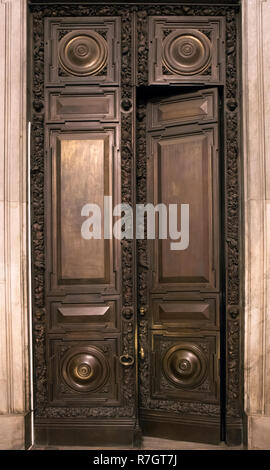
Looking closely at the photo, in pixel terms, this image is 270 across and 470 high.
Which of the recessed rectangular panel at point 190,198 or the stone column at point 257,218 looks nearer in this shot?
the stone column at point 257,218

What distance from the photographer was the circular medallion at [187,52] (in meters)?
4.14

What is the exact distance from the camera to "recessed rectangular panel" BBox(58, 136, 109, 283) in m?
4.15

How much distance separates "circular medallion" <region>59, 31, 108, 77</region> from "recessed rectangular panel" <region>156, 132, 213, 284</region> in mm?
1030

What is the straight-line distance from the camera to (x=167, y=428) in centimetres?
421

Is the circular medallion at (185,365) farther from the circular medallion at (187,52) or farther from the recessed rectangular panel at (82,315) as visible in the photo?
the circular medallion at (187,52)

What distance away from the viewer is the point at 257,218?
3.89 metres

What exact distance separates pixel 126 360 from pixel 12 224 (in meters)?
1.70

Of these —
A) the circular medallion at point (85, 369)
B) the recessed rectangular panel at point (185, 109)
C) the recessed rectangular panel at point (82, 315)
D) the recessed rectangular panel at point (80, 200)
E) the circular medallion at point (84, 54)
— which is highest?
the circular medallion at point (84, 54)

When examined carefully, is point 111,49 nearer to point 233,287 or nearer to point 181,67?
point 181,67

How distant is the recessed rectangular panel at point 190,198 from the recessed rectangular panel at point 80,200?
0.60 meters

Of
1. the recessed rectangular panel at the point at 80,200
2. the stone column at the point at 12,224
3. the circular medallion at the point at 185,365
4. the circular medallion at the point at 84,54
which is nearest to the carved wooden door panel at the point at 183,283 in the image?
the circular medallion at the point at 185,365

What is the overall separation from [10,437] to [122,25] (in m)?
4.04

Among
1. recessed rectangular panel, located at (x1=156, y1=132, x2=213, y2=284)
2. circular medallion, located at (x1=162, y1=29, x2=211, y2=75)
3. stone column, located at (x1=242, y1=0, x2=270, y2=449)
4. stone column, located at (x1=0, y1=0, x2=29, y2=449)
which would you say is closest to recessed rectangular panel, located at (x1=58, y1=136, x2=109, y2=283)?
stone column, located at (x1=0, y1=0, x2=29, y2=449)

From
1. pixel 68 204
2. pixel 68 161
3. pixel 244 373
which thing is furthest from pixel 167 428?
pixel 68 161
